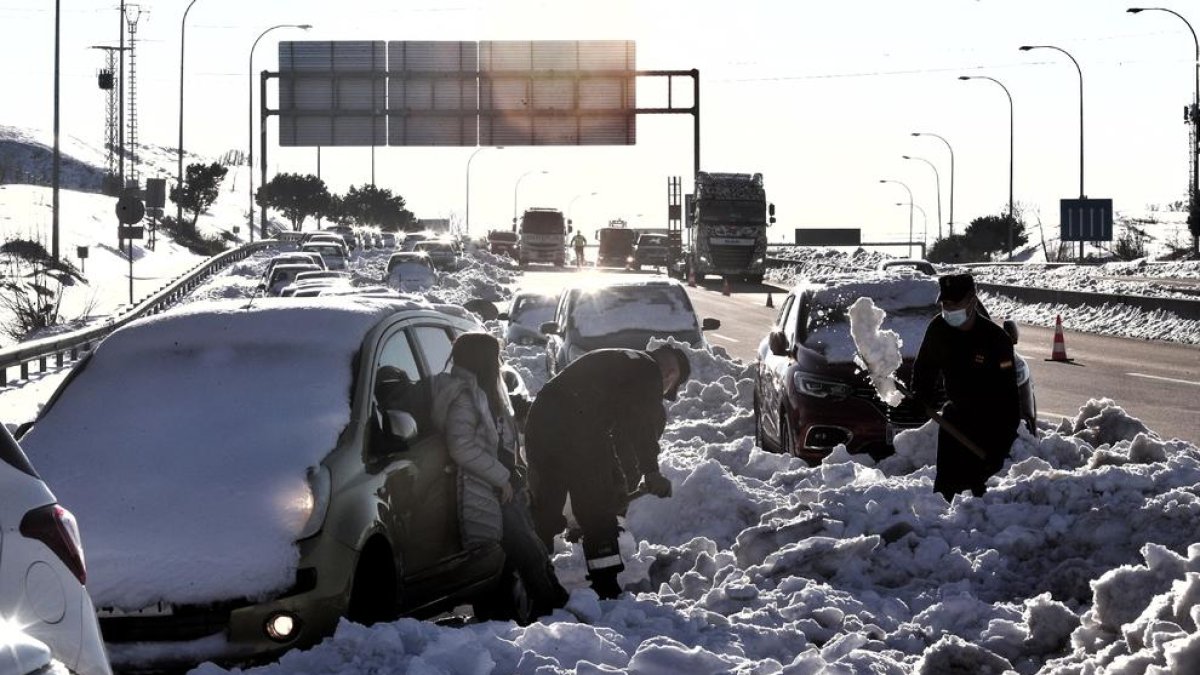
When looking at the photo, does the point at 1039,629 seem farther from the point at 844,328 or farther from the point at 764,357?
the point at 764,357

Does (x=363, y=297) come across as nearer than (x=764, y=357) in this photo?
Yes

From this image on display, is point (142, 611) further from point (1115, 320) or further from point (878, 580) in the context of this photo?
point (1115, 320)

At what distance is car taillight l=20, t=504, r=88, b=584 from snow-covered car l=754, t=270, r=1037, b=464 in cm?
1006

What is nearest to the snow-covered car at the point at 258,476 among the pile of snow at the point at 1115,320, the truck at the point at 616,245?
the pile of snow at the point at 1115,320

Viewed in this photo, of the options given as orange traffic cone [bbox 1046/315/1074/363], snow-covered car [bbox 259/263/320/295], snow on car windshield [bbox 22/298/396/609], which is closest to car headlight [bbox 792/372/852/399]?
snow on car windshield [bbox 22/298/396/609]

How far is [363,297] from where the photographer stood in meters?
9.39

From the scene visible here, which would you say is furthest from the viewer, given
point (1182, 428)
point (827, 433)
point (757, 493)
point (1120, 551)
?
point (1182, 428)

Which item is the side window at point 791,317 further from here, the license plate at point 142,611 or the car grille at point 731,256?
the car grille at point 731,256

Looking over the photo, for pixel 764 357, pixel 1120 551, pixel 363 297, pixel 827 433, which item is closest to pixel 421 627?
pixel 363 297

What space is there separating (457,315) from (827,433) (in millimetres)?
5589

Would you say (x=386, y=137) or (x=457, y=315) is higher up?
(x=386, y=137)

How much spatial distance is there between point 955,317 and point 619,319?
1068cm

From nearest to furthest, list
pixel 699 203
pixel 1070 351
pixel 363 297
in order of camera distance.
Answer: pixel 363 297
pixel 1070 351
pixel 699 203

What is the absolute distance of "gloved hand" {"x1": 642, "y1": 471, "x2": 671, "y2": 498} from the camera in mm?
9781
